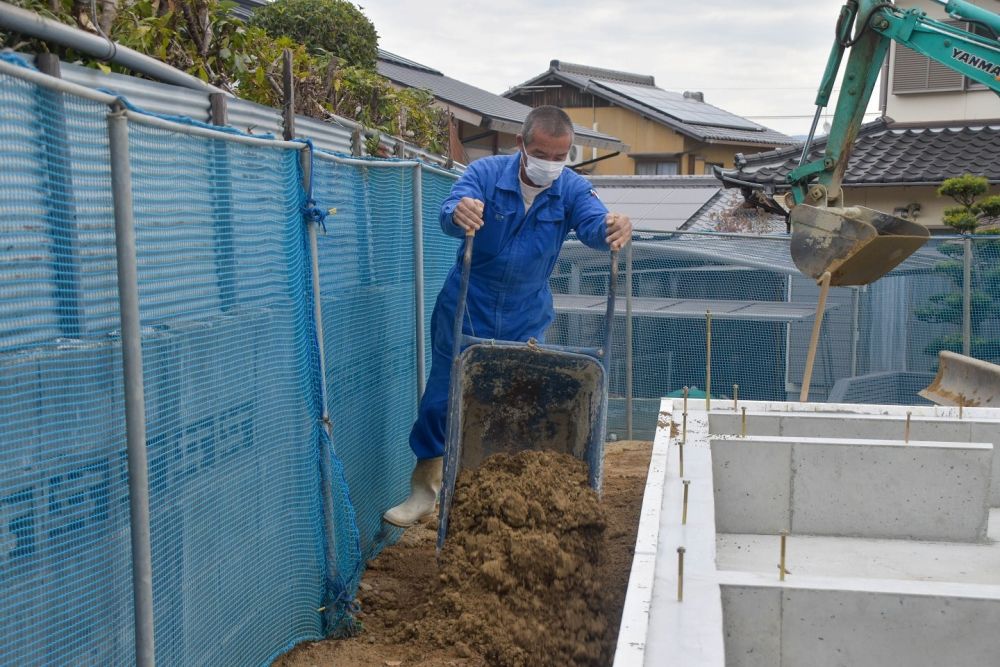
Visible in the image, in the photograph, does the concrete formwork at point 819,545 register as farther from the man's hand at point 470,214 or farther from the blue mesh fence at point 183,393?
the man's hand at point 470,214

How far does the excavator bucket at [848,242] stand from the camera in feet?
23.9

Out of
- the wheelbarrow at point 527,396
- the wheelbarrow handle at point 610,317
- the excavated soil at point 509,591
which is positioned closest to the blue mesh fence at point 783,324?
the wheelbarrow at point 527,396

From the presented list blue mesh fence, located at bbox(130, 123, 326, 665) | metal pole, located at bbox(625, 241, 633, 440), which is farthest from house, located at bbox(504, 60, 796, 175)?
blue mesh fence, located at bbox(130, 123, 326, 665)

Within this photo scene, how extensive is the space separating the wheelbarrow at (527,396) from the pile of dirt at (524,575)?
20cm

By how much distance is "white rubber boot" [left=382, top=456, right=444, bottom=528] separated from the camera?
5520 millimetres

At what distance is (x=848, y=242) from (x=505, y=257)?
3.17 meters

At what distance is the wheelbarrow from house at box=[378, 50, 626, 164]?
1036 centimetres

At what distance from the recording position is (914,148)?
44.7ft

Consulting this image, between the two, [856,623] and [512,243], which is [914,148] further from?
[856,623]

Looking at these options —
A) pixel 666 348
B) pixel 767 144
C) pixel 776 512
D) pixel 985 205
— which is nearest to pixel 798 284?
pixel 666 348

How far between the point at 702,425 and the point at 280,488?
3.23m

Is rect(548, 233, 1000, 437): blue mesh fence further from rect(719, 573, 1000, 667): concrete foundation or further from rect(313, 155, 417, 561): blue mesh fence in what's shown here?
rect(719, 573, 1000, 667): concrete foundation

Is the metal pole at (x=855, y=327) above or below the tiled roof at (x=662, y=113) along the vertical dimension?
below

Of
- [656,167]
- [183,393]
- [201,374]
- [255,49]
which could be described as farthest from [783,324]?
[656,167]
